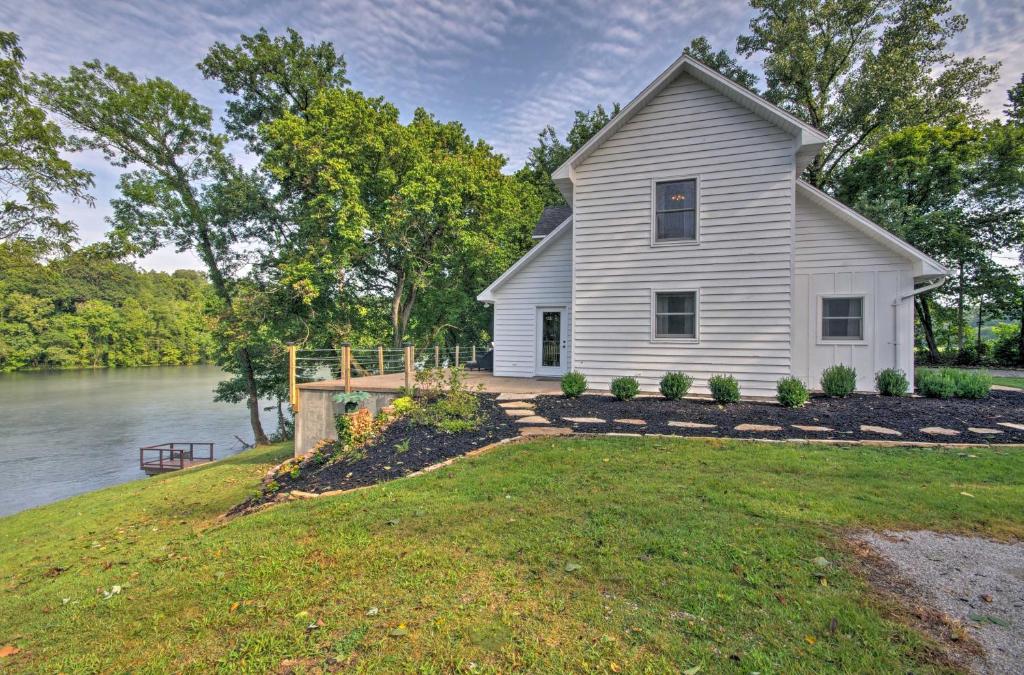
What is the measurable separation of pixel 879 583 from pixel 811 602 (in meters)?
0.57

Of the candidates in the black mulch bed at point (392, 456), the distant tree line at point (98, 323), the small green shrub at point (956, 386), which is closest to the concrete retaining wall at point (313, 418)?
the black mulch bed at point (392, 456)

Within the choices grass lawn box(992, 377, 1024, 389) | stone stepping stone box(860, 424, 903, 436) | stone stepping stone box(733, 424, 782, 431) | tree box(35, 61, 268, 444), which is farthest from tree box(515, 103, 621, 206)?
stone stepping stone box(860, 424, 903, 436)

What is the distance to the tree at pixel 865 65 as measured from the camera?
17.0 m

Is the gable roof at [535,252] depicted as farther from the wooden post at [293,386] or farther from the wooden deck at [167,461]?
the wooden deck at [167,461]

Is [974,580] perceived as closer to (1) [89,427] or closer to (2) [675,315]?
(2) [675,315]

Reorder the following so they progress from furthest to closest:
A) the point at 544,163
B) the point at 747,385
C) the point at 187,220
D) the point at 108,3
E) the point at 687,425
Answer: the point at 544,163
the point at 187,220
the point at 108,3
the point at 747,385
the point at 687,425

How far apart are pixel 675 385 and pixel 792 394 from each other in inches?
76.3

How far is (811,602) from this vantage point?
97.0 inches

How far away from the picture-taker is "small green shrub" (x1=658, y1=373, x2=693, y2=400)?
28.2ft

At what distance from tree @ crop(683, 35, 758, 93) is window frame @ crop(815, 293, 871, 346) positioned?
15.2 metres

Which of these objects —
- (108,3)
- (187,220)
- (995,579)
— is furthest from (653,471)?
(187,220)

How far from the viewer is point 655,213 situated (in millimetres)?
9594

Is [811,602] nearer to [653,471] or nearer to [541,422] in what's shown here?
[653,471]

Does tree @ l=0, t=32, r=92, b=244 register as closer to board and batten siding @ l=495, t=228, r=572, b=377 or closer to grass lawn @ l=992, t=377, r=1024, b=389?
board and batten siding @ l=495, t=228, r=572, b=377
